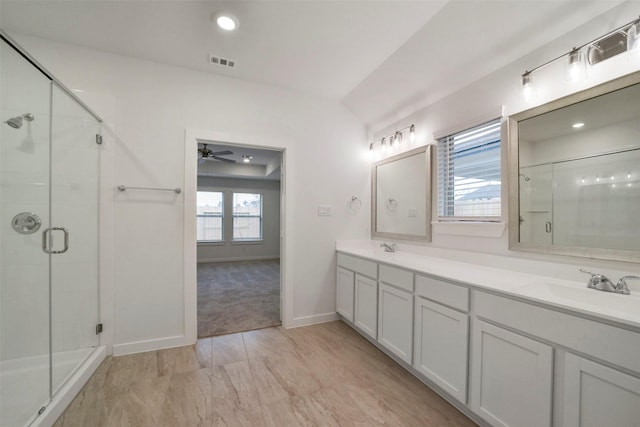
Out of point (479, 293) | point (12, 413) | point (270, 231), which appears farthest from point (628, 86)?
point (270, 231)

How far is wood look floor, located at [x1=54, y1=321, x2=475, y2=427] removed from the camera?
63.0 inches

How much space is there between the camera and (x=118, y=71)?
2.33 m

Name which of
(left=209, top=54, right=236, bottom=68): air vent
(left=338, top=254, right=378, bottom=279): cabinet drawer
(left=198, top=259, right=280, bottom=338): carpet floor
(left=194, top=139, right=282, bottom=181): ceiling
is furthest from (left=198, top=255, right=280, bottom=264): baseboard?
(left=209, top=54, right=236, bottom=68): air vent

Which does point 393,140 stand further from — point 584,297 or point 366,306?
point 584,297

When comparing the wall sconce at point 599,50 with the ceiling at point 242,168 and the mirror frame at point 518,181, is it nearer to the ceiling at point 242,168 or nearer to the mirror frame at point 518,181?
the mirror frame at point 518,181

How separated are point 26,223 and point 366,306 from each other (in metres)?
2.67

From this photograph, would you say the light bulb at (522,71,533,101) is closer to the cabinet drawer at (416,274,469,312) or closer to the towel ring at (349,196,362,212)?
the cabinet drawer at (416,274,469,312)

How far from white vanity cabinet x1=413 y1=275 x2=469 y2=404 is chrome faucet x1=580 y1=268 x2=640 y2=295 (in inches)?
23.6

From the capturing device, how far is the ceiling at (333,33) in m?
1.69

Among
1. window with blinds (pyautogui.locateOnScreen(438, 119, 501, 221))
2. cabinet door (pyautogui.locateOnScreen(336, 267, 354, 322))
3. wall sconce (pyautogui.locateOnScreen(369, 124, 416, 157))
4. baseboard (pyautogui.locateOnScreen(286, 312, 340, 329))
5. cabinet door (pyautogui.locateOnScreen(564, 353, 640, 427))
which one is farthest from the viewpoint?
baseboard (pyautogui.locateOnScreen(286, 312, 340, 329))

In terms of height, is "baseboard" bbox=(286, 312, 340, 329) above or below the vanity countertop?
below

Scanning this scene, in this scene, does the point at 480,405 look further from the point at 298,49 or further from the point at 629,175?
the point at 298,49

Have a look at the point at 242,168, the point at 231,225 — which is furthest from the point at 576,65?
the point at 231,225

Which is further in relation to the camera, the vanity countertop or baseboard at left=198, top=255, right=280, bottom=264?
baseboard at left=198, top=255, right=280, bottom=264
